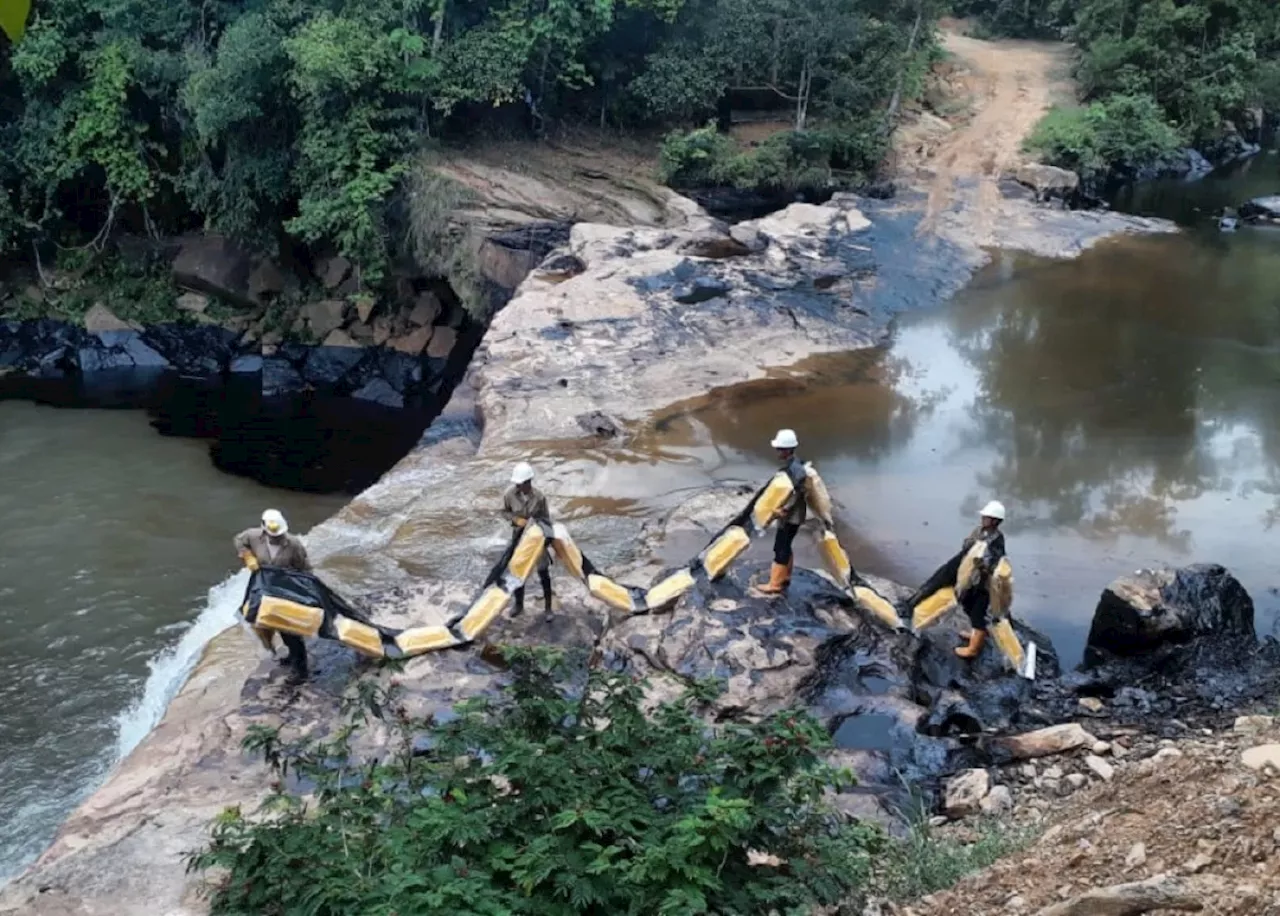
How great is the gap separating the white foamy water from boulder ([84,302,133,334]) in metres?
11.9

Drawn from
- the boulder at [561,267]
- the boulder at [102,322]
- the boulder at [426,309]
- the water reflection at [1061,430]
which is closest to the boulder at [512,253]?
the boulder at [561,267]

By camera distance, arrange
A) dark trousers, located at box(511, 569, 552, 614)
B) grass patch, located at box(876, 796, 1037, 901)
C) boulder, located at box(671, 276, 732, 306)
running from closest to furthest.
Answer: grass patch, located at box(876, 796, 1037, 901) → dark trousers, located at box(511, 569, 552, 614) → boulder, located at box(671, 276, 732, 306)

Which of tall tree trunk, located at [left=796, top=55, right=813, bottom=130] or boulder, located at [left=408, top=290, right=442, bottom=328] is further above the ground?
tall tree trunk, located at [left=796, top=55, right=813, bottom=130]

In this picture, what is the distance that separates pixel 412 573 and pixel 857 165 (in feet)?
46.5

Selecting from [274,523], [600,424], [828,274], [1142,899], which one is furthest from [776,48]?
[1142,899]

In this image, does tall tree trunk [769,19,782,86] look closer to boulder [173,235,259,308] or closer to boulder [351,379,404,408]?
boulder [351,379,404,408]

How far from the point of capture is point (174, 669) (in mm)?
10836

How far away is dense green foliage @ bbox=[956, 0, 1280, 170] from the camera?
80.4 ft

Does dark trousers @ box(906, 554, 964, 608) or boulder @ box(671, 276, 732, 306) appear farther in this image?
boulder @ box(671, 276, 732, 306)

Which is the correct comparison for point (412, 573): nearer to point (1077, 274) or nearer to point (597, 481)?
point (597, 481)

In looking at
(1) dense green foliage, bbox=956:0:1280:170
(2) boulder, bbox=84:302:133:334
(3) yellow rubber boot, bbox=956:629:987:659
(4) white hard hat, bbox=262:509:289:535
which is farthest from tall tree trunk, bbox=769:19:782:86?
(4) white hard hat, bbox=262:509:289:535

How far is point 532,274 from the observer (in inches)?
652

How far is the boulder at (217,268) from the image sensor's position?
72.1ft

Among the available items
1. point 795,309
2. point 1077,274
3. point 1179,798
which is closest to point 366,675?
point 1179,798
